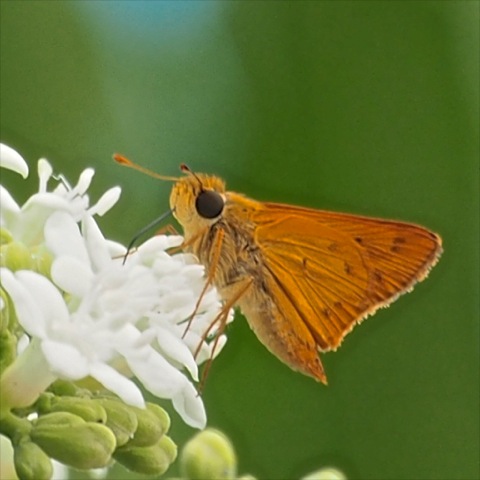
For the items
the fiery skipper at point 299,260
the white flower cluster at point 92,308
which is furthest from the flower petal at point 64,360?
the fiery skipper at point 299,260

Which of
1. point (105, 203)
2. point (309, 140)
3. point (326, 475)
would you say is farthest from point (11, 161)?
point (309, 140)

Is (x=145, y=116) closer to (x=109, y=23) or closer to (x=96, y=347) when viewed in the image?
(x=109, y=23)

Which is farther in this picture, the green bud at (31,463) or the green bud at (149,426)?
the green bud at (149,426)

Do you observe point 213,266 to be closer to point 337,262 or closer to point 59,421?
point 337,262

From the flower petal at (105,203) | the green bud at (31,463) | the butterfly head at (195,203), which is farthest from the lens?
the butterfly head at (195,203)

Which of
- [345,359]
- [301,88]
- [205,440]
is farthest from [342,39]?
[205,440]

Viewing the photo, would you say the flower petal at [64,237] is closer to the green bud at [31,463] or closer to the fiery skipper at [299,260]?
the green bud at [31,463]
